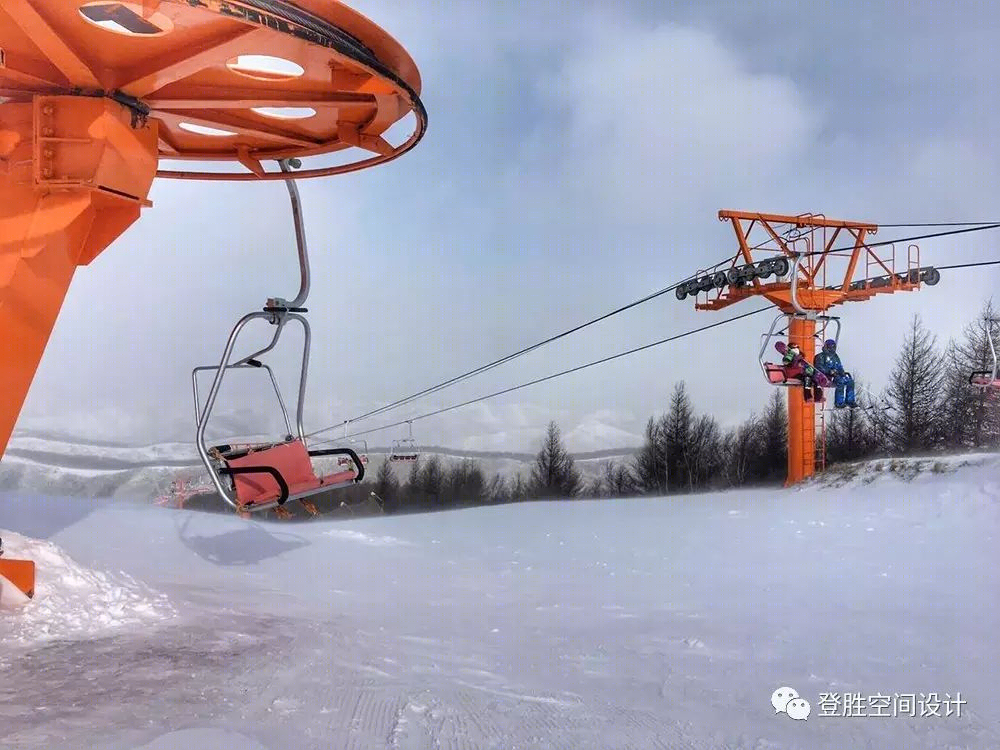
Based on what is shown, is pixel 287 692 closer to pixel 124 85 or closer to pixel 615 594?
pixel 124 85

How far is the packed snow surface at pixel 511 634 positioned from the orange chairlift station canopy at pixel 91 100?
5.46 ft

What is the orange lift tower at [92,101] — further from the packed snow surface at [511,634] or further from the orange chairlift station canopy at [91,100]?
the packed snow surface at [511,634]

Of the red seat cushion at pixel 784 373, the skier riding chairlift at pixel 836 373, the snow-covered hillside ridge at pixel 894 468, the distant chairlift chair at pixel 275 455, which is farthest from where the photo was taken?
the snow-covered hillside ridge at pixel 894 468

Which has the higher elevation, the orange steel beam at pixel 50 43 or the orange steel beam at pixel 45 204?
the orange steel beam at pixel 50 43

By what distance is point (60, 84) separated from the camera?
461 cm

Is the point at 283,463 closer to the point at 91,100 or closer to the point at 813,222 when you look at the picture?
the point at 91,100

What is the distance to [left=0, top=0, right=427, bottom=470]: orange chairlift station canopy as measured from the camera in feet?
13.7

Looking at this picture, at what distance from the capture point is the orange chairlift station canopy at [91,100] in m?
4.17

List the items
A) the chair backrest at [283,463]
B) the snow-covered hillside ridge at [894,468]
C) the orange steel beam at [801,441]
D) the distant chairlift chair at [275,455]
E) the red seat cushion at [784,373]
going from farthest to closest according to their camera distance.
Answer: the orange steel beam at [801,441] < the snow-covered hillside ridge at [894,468] < the red seat cushion at [784,373] < the chair backrest at [283,463] < the distant chairlift chair at [275,455]

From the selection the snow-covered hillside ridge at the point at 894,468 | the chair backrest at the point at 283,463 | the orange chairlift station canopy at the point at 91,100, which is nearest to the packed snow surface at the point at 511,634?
the snow-covered hillside ridge at the point at 894,468

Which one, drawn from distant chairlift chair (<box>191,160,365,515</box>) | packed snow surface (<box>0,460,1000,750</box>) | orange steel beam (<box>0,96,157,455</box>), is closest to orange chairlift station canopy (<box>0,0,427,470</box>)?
orange steel beam (<box>0,96,157,455</box>)

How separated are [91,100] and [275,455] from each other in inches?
100

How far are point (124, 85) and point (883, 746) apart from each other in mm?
5269

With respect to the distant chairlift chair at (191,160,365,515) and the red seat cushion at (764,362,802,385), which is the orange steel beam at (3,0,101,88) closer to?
the distant chairlift chair at (191,160,365,515)
